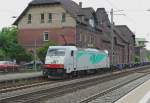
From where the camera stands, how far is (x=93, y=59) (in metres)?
47.8

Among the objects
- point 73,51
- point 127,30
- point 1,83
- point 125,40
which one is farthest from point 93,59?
point 127,30

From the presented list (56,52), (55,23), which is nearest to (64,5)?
(55,23)

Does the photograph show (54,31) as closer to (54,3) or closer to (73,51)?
(54,3)

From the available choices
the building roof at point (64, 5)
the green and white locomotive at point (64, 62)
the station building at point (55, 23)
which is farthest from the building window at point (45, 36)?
the green and white locomotive at point (64, 62)

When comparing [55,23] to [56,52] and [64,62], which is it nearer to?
[56,52]

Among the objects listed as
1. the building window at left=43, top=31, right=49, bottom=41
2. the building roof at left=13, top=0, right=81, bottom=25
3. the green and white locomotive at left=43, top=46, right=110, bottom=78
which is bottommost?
the green and white locomotive at left=43, top=46, right=110, bottom=78

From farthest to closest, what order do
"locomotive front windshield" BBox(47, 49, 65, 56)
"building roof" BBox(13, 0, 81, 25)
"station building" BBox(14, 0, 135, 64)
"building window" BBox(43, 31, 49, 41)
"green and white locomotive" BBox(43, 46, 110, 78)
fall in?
"building window" BBox(43, 31, 49, 41) → "building roof" BBox(13, 0, 81, 25) → "station building" BBox(14, 0, 135, 64) → "locomotive front windshield" BBox(47, 49, 65, 56) → "green and white locomotive" BBox(43, 46, 110, 78)

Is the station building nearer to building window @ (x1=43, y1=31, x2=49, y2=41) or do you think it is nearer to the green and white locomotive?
building window @ (x1=43, y1=31, x2=49, y2=41)

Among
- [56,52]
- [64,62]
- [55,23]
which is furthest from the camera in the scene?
[55,23]

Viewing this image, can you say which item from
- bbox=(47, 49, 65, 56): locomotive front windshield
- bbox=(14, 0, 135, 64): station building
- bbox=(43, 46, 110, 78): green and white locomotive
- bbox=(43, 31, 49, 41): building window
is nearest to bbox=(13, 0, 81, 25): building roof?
bbox=(14, 0, 135, 64): station building

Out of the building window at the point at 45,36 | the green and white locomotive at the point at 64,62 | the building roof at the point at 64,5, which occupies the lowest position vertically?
the green and white locomotive at the point at 64,62

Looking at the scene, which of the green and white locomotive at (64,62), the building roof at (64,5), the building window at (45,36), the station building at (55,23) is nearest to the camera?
the green and white locomotive at (64,62)

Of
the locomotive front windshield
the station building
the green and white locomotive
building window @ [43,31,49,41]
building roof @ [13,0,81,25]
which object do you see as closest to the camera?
the green and white locomotive

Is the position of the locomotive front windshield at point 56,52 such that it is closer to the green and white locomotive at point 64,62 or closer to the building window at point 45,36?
the green and white locomotive at point 64,62
